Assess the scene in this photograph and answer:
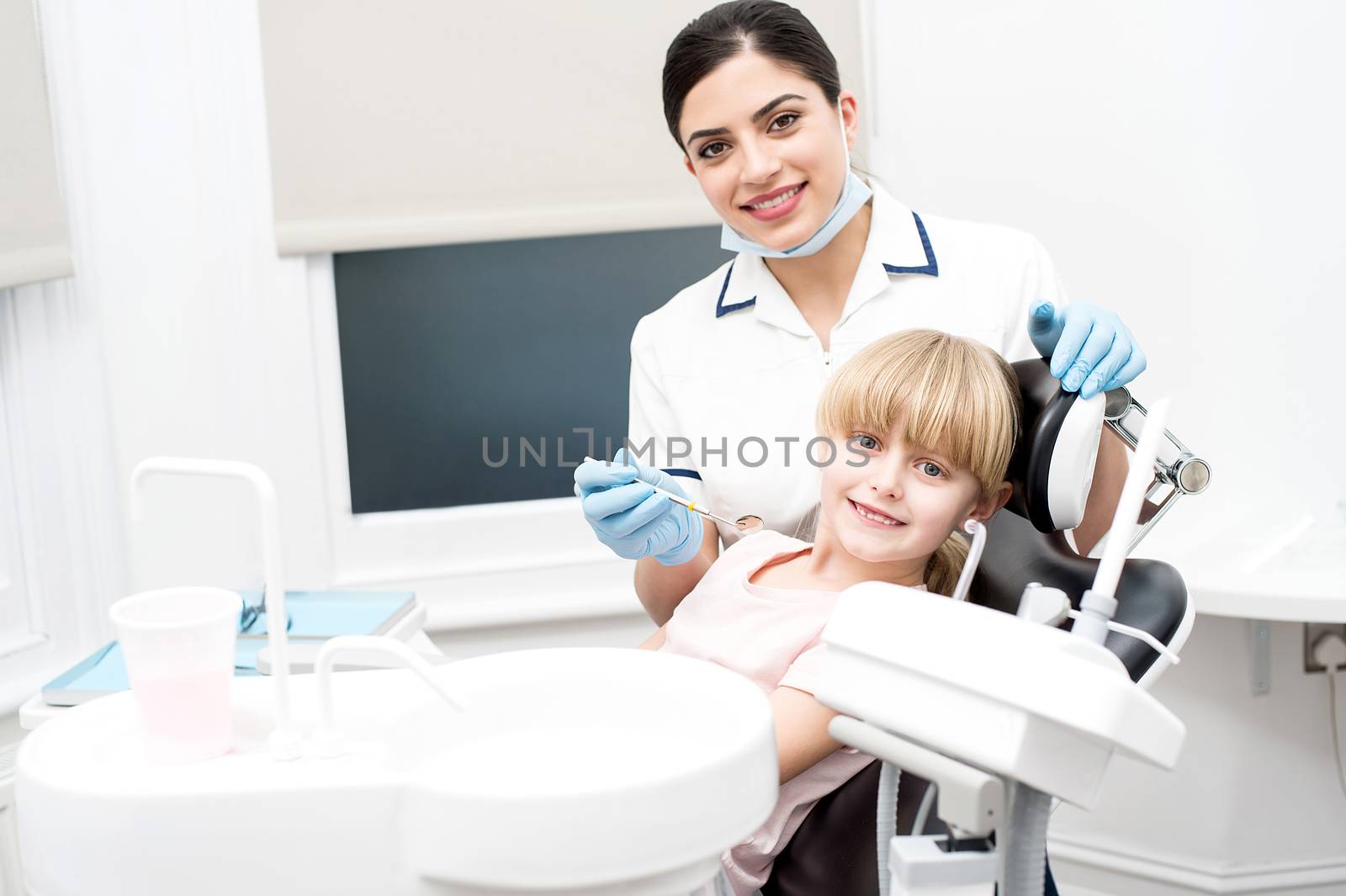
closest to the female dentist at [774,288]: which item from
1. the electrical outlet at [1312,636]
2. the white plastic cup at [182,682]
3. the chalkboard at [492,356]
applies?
the white plastic cup at [182,682]

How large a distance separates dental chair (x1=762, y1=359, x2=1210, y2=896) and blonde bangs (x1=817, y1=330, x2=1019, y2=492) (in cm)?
3

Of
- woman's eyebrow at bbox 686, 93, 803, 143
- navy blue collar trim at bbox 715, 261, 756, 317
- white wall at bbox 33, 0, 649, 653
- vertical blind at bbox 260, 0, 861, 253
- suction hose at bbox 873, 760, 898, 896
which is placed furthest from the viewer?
vertical blind at bbox 260, 0, 861, 253

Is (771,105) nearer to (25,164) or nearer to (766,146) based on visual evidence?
(766,146)

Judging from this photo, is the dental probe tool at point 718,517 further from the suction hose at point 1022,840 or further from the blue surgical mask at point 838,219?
the suction hose at point 1022,840

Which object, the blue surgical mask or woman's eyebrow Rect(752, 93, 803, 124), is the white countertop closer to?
the blue surgical mask

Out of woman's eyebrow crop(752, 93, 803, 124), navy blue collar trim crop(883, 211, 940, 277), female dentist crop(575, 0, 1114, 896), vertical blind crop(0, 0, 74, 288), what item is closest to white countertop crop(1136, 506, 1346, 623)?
female dentist crop(575, 0, 1114, 896)

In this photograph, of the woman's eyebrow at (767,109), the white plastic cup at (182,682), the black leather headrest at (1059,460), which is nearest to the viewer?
the white plastic cup at (182,682)

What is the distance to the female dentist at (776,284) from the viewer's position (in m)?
1.52

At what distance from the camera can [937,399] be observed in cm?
126

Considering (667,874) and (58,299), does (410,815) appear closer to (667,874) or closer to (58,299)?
(667,874)

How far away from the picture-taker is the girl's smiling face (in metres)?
1.29

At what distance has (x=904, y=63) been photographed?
2.25 metres

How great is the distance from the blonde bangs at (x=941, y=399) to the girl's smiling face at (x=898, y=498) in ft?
0.05

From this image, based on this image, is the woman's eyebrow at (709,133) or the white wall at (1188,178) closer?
the woman's eyebrow at (709,133)
